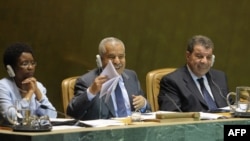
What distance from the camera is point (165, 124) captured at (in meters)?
4.01

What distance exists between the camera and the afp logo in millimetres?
4125

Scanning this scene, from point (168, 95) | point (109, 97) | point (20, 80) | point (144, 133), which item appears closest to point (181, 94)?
point (168, 95)

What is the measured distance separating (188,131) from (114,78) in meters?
0.72

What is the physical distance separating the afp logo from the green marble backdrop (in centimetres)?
260

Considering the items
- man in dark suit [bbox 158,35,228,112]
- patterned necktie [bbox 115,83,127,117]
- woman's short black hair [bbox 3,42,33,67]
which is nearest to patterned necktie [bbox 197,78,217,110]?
man in dark suit [bbox 158,35,228,112]

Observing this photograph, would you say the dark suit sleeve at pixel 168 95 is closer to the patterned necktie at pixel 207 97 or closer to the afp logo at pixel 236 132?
the patterned necktie at pixel 207 97

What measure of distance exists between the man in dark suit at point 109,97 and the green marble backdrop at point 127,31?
1.34 meters

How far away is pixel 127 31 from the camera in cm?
700

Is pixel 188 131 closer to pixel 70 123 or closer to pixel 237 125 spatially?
pixel 237 125

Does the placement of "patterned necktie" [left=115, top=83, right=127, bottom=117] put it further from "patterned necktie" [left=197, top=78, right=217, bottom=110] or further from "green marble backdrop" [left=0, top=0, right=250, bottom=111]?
"green marble backdrop" [left=0, top=0, right=250, bottom=111]

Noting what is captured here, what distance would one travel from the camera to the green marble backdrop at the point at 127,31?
6.39 metres

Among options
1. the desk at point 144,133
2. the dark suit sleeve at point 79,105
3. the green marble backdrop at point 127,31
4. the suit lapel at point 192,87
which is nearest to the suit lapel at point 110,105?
the dark suit sleeve at point 79,105

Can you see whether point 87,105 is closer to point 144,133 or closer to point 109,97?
point 109,97

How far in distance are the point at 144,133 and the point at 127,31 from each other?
10.6 ft
